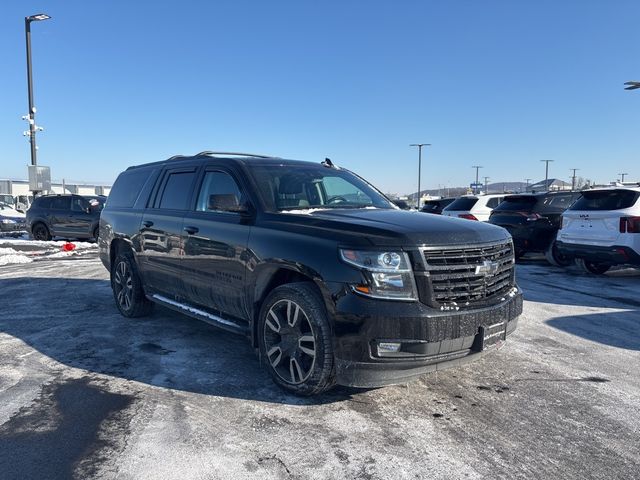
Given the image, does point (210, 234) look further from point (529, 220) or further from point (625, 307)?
point (529, 220)

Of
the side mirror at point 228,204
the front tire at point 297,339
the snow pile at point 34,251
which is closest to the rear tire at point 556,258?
the side mirror at point 228,204

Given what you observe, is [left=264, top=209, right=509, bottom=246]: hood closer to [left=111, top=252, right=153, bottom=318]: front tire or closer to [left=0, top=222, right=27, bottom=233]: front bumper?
[left=111, top=252, right=153, bottom=318]: front tire

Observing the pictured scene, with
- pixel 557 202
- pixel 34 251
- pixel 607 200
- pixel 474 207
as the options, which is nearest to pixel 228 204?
pixel 607 200

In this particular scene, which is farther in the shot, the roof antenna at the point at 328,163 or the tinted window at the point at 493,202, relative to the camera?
the tinted window at the point at 493,202

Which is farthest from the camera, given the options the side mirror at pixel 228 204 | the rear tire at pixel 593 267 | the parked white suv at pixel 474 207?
the parked white suv at pixel 474 207

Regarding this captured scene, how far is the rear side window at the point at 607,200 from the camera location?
8914mm

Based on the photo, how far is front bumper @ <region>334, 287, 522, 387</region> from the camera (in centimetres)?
336

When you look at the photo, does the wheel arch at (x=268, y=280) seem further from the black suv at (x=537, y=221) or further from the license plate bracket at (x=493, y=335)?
the black suv at (x=537, y=221)

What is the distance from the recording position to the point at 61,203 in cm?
1714

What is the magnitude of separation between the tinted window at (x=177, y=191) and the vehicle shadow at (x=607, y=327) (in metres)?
4.49

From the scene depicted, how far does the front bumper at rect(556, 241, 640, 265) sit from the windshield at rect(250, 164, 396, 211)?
17.8 ft

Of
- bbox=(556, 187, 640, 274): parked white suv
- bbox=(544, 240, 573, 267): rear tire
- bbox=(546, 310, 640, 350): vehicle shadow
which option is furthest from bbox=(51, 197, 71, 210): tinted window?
bbox=(546, 310, 640, 350): vehicle shadow

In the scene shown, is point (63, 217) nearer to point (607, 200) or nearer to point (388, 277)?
point (607, 200)

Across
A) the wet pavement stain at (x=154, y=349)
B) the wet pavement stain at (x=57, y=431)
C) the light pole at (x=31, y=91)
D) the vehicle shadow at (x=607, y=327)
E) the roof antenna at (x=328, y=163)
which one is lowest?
the wet pavement stain at (x=57, y=431)
